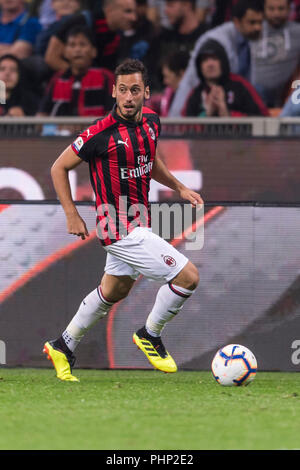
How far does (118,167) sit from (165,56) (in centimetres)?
500

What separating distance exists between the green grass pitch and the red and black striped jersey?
116 cm

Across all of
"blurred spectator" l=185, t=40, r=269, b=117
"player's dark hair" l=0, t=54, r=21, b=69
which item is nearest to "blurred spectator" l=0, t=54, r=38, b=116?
"player's dark hair" l=0, t=54, r=21, b=69

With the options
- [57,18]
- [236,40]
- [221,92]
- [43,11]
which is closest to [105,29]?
[57,18]

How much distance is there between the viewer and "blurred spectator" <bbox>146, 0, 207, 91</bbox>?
38.2 ft

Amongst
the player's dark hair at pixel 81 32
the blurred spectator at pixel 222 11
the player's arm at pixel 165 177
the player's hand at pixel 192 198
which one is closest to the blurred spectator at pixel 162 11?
the blurred spectator at pixel 222 11

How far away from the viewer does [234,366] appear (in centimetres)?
655

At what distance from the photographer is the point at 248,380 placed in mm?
6633

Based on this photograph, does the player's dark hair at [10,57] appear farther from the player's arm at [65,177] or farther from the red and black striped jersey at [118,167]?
the player's arm at [65,177]

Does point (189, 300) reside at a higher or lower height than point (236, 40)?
lower

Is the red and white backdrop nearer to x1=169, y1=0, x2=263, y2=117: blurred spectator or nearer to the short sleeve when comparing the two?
the short sleeve

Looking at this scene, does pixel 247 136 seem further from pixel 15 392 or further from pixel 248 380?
pixel 15 392

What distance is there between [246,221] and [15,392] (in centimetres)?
267

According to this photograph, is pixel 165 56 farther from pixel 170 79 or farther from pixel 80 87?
pixel 80 87
